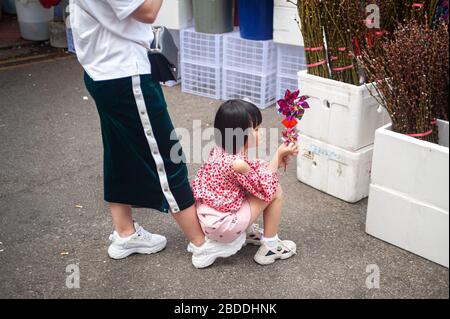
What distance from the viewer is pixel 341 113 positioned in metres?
2.79

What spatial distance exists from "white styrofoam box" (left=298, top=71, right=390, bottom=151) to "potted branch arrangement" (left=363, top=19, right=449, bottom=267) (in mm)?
266

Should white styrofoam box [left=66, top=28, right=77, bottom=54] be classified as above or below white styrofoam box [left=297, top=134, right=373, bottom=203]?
above

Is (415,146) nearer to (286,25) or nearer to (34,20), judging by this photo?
(286,25)

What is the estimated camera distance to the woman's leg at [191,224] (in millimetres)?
2281

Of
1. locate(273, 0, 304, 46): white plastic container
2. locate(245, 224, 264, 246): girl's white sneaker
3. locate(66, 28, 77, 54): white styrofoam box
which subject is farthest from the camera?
locate(66, 28, 77, 54): white styrofoam box

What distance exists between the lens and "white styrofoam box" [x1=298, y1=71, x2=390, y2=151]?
2.72m

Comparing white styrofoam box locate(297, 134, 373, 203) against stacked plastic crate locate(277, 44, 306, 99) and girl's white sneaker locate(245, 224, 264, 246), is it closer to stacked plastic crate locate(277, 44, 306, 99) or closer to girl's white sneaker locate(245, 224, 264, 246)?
girl's white sneaker locate(245, 224, 264, 246)

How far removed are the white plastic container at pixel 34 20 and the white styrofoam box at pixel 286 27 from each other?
355cm

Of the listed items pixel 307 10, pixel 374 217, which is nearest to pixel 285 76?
pixel 307 10

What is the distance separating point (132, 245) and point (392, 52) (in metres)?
1.43

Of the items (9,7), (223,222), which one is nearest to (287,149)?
(223,222)

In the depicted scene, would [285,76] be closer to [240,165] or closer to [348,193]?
[348,193]

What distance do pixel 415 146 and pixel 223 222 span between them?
2.83 feet

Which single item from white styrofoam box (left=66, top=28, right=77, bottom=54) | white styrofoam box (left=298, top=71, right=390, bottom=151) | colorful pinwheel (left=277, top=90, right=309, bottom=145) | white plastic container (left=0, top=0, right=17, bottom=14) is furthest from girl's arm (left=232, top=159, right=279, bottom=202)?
white plastic container (left=0, top=0, right=17, bottom=14)
